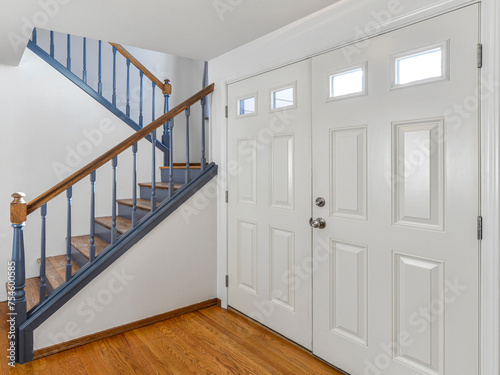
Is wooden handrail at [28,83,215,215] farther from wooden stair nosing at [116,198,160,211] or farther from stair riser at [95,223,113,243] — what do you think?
stair riser at [95,223,113,243]

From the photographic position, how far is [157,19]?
2240 mm

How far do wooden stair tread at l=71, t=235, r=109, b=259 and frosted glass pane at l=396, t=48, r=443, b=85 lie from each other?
250 centimetres

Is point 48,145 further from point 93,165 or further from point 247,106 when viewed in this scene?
point 247,106

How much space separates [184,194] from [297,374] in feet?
5.22

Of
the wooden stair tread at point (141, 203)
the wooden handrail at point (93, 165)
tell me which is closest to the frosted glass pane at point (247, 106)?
the wooden handrail at point (93, 165)

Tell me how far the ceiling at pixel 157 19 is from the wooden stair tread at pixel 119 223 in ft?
4.95

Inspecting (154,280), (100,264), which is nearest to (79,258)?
(100,264)

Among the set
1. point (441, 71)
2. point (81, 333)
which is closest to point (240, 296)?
point (81, 333)

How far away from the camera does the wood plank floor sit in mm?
2135

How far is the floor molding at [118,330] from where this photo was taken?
2.32 m

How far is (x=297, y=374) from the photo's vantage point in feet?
6.78

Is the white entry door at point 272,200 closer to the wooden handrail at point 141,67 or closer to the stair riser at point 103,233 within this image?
the stair riser at point 103,233

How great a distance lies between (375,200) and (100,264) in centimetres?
194

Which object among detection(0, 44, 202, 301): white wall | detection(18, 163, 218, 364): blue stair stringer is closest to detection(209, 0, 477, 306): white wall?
detection(18, 163, 218, 364): blue stair stringer
